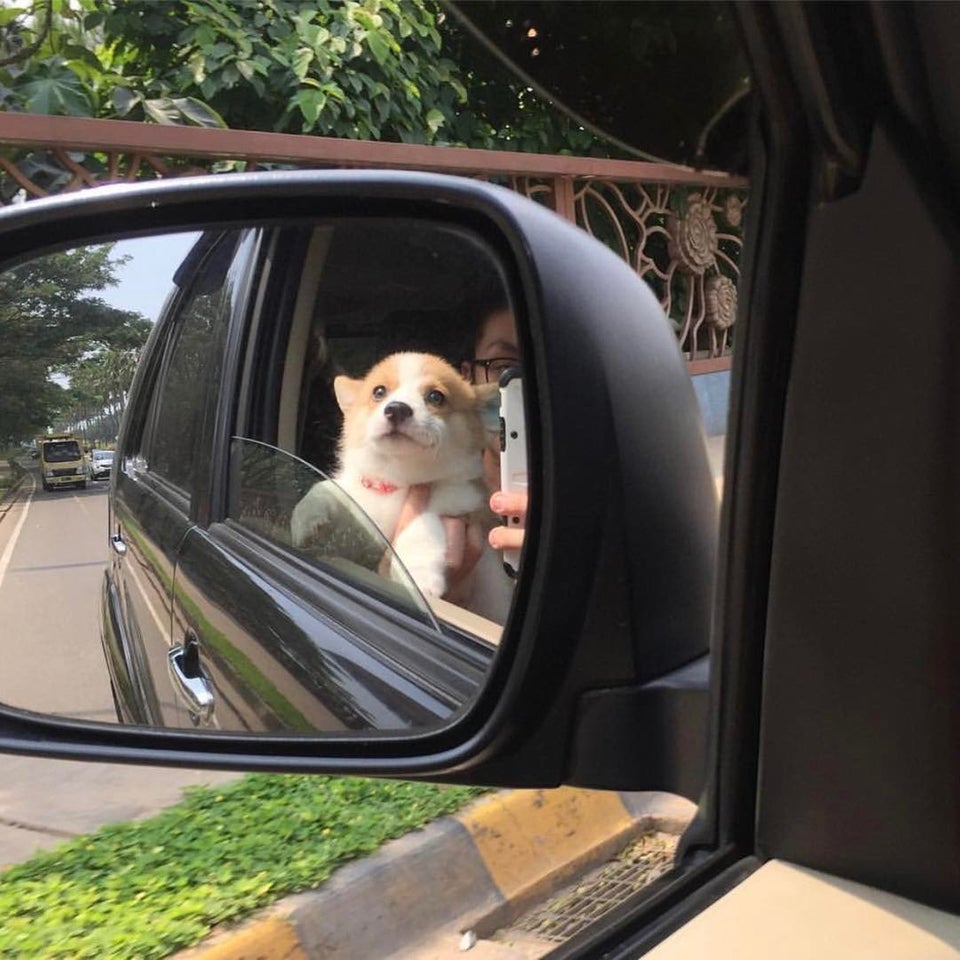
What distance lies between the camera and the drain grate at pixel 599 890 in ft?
9.70

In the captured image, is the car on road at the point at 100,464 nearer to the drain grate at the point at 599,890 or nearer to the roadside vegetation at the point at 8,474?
the roadside vegetation at the point at 8,474

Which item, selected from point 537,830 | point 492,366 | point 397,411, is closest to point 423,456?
point 397,411

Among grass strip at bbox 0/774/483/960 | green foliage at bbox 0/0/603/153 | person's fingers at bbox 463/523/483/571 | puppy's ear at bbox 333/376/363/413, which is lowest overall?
grass strip at bbox 0/774/483/960

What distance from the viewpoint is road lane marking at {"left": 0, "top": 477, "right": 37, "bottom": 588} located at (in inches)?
66.1

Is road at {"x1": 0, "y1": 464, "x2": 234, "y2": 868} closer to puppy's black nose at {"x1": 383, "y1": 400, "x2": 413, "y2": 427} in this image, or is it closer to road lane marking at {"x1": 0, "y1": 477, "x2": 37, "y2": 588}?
road lane marking at {"x1": 0, "y1": 477, "x2": 37, "y2": 588}

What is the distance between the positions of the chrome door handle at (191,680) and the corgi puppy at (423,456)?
52 cm

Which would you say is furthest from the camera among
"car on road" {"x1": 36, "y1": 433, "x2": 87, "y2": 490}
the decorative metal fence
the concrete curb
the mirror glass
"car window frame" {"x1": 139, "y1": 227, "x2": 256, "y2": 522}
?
the decorative metal fence

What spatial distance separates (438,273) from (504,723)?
0.52 metres

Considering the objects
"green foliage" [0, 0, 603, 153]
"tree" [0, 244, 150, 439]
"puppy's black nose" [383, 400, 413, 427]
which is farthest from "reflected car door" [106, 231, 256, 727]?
"green foliage" [0, 0, 603, 153]

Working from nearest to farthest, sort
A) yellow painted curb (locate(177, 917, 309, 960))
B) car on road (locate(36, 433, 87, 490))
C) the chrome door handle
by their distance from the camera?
car on road (locate(36, 433, 87, 490)), the chrome door handle, yellow painted curb (locate(177, 917, 309, 960))

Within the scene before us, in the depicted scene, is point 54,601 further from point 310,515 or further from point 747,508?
point 747,508

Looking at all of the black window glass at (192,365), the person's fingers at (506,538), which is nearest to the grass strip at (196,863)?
the black window glass at (192,365)

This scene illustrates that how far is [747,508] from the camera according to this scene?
3.16 ft

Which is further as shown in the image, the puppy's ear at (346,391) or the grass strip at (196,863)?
the grass strip at (196,863)
